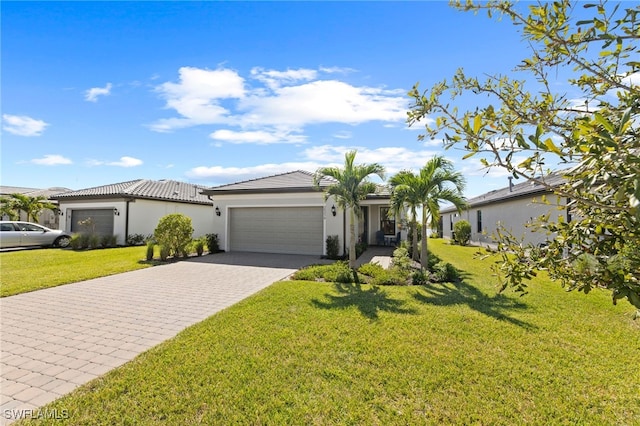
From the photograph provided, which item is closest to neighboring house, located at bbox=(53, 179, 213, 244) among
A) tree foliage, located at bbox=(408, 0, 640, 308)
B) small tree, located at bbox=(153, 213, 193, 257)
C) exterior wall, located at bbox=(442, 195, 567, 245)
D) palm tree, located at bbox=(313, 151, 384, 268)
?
small tree, located at bbox=(153, 213, 193, 257)

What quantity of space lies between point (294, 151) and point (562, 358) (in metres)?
14.1

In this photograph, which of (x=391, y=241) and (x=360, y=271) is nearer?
(x=360, y=271)

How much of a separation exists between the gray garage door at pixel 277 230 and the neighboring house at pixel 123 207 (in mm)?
7237

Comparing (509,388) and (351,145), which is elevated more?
(351,145)

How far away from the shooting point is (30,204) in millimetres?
22375

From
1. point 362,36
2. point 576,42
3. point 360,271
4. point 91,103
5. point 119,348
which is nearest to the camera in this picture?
point 576,42

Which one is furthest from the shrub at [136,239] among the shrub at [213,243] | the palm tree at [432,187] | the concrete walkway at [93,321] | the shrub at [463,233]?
the shrub at [463,233]

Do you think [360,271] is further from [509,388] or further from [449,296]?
[509,388]

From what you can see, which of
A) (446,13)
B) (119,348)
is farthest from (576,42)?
(119,348)

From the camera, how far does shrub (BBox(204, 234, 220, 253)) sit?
53.3ft

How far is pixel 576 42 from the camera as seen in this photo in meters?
1.65

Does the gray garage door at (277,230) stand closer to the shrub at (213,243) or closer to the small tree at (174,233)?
the shrub at (213,243)

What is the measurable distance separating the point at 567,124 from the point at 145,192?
901 inches

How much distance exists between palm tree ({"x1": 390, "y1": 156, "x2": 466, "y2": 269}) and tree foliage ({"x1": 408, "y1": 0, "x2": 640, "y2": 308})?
833 centimetres
